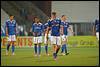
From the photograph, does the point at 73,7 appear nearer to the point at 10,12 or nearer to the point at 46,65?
the point at 10,12

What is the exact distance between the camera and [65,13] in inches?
1325

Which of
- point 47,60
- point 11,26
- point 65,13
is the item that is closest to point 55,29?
point 47,60

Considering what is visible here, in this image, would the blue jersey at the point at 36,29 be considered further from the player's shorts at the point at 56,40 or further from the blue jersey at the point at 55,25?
the player's shorts at the point at 56,40

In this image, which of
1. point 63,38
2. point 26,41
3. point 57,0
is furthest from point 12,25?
point 57,0

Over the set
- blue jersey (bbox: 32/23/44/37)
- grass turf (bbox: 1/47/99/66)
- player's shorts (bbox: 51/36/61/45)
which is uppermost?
blue jersey (bbox: 32/23/44/37)

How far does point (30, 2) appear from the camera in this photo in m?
37.5

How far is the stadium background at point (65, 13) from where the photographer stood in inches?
1177

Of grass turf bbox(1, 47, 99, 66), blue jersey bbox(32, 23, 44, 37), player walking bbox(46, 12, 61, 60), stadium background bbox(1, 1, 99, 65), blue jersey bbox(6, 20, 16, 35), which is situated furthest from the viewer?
stadium background bbox(1, 1, 99, 65)

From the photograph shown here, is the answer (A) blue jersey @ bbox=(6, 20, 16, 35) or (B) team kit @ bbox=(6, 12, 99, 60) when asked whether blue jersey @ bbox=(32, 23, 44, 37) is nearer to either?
(B) team kit @ bbox=(6, 12, 99, 60)

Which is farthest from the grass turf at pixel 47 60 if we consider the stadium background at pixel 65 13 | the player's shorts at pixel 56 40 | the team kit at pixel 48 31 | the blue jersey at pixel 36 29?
the stadium background at pixel 65 13

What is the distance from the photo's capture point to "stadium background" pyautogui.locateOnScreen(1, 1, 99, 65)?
29891 millimetres

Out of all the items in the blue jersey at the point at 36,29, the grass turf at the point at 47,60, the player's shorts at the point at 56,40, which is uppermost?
the blue jersey at the point at 36,29

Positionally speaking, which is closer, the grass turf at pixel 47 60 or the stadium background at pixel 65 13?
the grass turf at pixel 47 60

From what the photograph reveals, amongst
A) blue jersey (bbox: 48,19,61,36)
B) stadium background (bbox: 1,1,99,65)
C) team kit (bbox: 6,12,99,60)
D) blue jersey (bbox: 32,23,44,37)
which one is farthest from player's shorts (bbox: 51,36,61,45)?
stadium background (bbox: 1,1,99,65)
